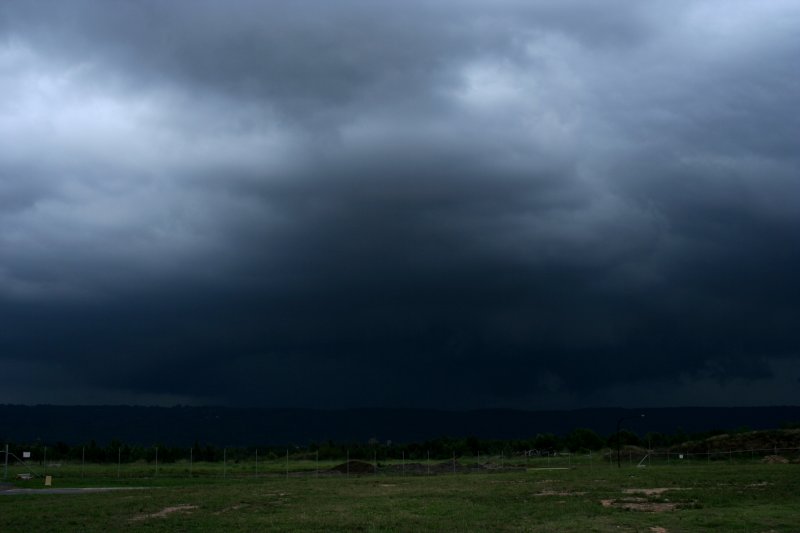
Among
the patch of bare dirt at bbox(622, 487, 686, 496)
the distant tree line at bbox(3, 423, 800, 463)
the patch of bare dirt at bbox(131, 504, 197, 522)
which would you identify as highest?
the patch of bare dirt at bbox(131, 504, 197, 522)

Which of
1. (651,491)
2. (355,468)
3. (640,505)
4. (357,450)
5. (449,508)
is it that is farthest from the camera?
(357,450)

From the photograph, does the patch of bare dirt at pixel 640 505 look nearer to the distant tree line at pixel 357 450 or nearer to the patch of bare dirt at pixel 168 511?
the patch of bare dirt at pixel 168 511

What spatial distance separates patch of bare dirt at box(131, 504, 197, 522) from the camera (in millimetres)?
38266

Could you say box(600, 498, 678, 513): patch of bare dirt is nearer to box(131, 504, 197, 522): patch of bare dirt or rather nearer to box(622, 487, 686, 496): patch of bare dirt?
box(622, 487, 686, 496): patch of bare dirt

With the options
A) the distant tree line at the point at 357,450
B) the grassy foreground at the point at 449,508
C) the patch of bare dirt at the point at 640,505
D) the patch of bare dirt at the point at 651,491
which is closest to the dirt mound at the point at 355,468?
the distant tree line at the point at 357,450

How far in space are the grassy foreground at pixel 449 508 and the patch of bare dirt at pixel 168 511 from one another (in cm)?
5

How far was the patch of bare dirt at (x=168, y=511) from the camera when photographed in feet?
126

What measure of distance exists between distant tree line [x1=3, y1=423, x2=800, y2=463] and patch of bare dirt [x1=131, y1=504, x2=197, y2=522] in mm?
71544

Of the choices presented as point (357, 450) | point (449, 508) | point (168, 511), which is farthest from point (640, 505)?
point (357, 450)

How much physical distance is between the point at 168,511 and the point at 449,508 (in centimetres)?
1391

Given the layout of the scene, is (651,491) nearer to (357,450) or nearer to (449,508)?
Answer: (449,508)

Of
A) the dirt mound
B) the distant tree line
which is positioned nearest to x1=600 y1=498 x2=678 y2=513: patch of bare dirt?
the dirt mound

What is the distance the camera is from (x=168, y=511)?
4091cm

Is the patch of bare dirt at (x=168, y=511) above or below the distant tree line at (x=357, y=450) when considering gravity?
above
